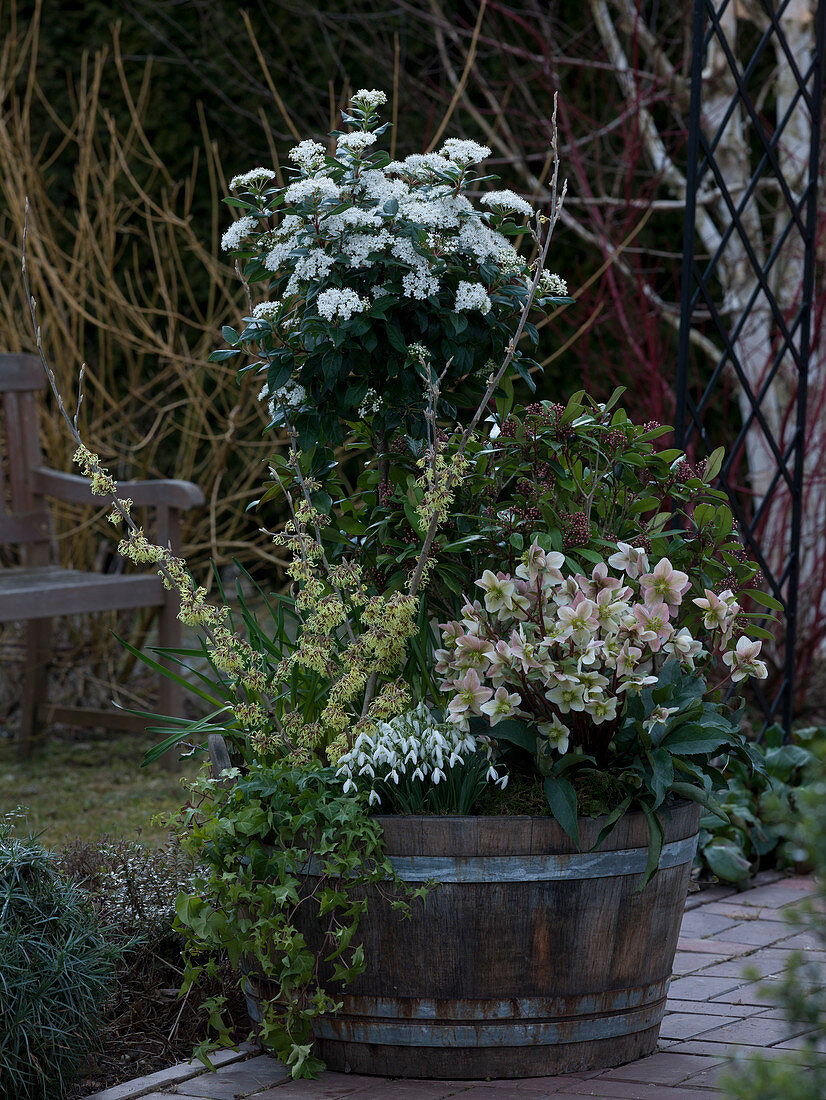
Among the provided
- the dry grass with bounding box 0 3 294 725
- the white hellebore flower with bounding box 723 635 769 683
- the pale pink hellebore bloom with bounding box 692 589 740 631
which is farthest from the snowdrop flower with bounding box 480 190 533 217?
the dry grass with bounding box 0 3 294 725

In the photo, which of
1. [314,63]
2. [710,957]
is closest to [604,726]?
[710,957]

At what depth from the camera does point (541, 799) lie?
221cm

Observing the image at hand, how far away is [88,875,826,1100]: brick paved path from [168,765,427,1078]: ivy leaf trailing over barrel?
6 centimetres

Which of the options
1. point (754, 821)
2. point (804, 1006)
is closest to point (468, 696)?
point (804, 1006)

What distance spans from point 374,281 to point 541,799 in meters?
1.01

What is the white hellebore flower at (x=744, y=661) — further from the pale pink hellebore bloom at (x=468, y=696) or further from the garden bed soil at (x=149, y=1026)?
the garden bed soil at (x=149, y=1026)

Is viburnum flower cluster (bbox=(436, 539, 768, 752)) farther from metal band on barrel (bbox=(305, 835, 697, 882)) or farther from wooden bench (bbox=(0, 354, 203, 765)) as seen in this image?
wooden bench (bbox=(0, 354, 203, 765))

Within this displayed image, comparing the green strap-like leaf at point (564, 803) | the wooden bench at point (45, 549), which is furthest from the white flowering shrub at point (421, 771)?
the wooden bench at point (45, 549)

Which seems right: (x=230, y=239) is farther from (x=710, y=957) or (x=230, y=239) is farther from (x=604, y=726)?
(x=710, y=957)

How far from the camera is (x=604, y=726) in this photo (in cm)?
225

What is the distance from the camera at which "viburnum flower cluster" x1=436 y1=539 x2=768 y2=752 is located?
2137 millimetres

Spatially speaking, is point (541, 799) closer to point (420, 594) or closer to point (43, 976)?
point (420, 594)

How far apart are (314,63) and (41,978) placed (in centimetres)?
583

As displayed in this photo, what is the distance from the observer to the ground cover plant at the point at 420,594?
2160mm
